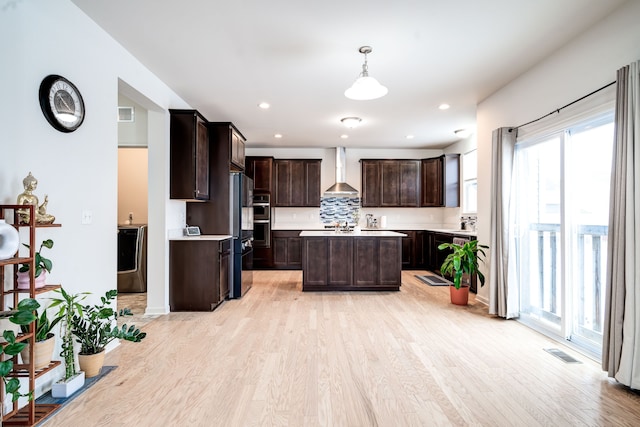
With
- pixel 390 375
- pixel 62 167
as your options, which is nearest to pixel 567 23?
pixel 390 375

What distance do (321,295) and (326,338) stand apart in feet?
5.92

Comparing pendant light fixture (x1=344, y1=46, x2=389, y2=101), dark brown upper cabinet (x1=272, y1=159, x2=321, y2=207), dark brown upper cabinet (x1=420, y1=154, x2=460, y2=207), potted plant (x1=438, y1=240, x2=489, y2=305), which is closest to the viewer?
pendant light fixture (x1=344, y1=46, x2=389, y2=101)

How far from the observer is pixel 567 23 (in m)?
2.75

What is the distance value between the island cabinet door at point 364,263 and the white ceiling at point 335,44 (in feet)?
6.96

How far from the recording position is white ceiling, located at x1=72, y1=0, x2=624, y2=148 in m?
2.57

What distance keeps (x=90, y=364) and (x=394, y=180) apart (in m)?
6.48

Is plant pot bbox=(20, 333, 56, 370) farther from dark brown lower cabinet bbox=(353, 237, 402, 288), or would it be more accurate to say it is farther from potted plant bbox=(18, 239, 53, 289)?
dark brown lower cabinet bbox=(353, 237, 402, 288)

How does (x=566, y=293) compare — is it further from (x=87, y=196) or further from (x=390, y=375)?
(x=87, y=196)

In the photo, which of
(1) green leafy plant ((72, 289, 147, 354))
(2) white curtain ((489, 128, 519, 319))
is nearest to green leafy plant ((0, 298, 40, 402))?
(1) green leafy plant ((72, 289, 147, 354))

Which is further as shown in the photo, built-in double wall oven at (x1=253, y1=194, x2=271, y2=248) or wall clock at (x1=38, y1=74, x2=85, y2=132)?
built-in double wall oven at (x1=253, y1=194, x2=271, y2=248)

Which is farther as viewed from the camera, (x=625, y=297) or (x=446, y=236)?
(x=446, y=236)

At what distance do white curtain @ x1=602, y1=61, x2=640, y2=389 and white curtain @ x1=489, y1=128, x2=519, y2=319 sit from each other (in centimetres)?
139

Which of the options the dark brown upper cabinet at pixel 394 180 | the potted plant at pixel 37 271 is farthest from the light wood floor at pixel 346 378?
the dark brown upper cabinet at pixel 394 180

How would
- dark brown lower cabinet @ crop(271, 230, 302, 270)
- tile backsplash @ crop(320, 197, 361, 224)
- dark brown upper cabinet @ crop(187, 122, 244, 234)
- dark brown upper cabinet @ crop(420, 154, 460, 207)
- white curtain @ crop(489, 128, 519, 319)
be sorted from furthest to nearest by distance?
1. tile backsplash @ crop(320, 197, 361, 224)
2. dark brown lower cabinet @ crop(271, 230, 302, 270)
3. dark brown upper cabinet @ crop(420, 154, 460, 207)
4. dark brown upper cabinet @ crop(187, 122, 244, 234)
5. white curtain @ crop(489, 128, 519, 319)
